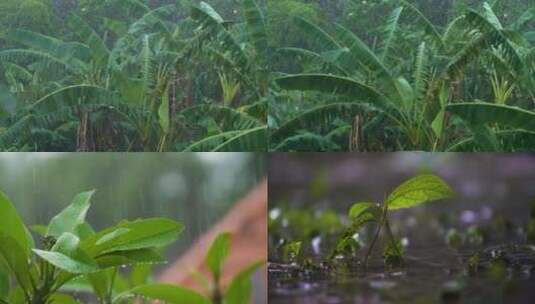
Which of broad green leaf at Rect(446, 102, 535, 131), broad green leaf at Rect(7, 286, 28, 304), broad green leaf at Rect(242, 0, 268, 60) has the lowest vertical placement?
broad green leaf at Rect(7, 286, 28, 304)

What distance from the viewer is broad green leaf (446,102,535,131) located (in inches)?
110

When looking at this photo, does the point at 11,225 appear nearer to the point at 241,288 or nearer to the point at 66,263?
the point at 66,263

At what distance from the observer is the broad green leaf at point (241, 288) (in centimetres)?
276

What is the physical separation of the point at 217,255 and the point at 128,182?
1.49 ft

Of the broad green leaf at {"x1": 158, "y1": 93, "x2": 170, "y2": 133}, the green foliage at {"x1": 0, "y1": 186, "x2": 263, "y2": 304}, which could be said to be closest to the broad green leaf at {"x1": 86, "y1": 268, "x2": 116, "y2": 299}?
the green foliage at {"x1": 0, "y1": 186, "x2": 263, "y2": 304}

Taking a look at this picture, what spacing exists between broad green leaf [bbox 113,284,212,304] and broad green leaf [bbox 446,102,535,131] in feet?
3.91

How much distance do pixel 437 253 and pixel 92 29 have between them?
161cm

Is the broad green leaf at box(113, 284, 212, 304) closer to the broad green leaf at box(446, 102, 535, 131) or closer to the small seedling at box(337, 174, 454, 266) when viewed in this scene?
the small seedling at box(337, 174, 454, 266)

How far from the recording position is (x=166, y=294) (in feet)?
7.98

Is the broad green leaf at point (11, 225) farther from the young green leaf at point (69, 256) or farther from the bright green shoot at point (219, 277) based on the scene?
the bright green shoot at point (219, 277)

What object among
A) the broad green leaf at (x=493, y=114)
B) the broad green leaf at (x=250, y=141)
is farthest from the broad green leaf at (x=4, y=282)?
the broad green leaf at (x=493, y=114)

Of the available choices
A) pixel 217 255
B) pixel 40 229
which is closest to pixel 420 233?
pixel 217 255

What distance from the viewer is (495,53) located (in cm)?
281

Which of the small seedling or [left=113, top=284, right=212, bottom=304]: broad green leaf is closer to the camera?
[left=113, top=284, right=212, bottom=304]: broad green leaf
